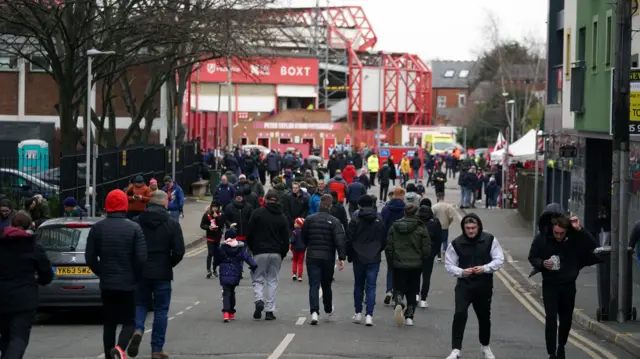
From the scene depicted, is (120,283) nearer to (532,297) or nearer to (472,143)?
(532,297)

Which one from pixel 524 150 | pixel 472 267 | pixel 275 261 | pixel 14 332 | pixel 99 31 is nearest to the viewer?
pixel 14 332

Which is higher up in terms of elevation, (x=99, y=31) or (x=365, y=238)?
(x=99, y=31)

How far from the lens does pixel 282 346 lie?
44.6 ft

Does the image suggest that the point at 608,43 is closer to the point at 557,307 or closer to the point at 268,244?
the point at 268,244

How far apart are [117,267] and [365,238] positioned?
5.34 meters

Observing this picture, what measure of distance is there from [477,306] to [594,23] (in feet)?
49.9

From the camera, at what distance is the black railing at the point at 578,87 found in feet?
88.3

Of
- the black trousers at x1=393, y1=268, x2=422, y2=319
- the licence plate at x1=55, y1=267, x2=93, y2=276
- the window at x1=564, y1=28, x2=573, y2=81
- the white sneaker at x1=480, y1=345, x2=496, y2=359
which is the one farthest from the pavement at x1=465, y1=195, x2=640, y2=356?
the licence plate at x1=55, y1=267, x2=93, y2=276

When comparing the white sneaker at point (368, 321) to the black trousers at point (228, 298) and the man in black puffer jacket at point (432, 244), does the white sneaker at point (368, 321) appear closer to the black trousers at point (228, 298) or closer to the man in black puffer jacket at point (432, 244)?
the man in black puffer jacket at point (432, 244)

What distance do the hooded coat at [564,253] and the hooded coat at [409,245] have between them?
3.03 m

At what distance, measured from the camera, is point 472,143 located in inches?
4016

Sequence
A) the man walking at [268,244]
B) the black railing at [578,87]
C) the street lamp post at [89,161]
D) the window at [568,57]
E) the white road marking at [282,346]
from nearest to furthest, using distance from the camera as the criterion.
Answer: the white road marking at [282,346], the man walking at [268,244], the black railing at [578,87], the street lamp post at [89,161], the window at [568,57]

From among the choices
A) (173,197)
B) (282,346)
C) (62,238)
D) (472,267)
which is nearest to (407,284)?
(282,346)

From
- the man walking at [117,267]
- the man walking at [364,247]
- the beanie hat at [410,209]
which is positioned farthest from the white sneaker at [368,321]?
the man walking at [117,267]
